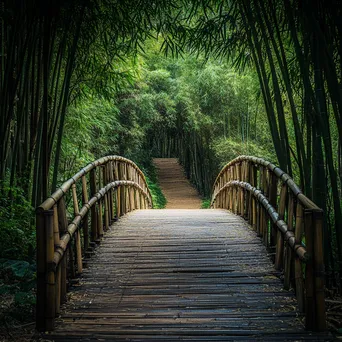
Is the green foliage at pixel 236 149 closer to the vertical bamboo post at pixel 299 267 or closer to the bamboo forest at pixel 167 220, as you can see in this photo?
the bamboo forest at pixel 167 220

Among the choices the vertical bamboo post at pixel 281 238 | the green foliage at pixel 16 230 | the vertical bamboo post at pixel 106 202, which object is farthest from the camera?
the vertical bamboo post at pixel 106 202

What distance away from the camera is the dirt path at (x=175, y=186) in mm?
16328

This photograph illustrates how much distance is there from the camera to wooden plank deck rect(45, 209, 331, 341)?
245 cm

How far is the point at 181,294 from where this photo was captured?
303cm

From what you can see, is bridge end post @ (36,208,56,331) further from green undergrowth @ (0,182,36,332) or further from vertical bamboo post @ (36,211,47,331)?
green undergrowth @ (0,182,36,332)

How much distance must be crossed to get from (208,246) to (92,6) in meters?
2.36

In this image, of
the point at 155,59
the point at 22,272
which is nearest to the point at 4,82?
the point at 22,272

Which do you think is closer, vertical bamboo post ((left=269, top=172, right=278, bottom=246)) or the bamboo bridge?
the bamboo bridge

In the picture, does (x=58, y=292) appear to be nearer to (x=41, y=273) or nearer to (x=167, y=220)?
(x=41, y=273)

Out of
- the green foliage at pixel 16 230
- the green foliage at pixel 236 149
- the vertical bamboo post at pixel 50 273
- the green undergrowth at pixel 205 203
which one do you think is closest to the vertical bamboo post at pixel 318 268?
the vertical bamboo post at pixel 50 273

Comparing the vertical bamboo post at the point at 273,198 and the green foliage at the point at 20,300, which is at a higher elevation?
the vertical bamboo post at the point at 273,198

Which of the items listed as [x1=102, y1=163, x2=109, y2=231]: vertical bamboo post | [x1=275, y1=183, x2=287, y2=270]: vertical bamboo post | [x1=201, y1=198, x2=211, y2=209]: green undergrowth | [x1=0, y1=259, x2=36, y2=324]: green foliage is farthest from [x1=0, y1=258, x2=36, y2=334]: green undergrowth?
[x1=201, y1=198, x2=211, y2=209]: green undergrowth

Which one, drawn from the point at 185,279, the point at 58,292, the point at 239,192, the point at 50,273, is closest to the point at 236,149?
the point at 239,192

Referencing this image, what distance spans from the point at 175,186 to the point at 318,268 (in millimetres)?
17154
